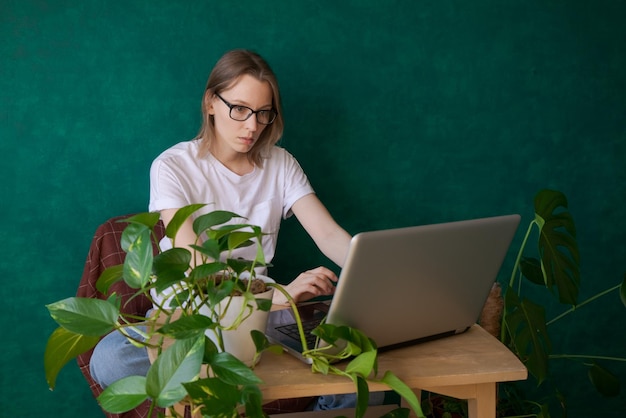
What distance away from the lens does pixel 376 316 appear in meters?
1.25

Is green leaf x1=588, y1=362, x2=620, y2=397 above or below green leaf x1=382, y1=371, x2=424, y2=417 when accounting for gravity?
below

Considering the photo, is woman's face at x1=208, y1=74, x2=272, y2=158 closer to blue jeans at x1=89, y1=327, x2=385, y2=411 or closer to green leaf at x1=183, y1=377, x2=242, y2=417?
blue jeans at x1=89, y1=327, x2=385, y2=411

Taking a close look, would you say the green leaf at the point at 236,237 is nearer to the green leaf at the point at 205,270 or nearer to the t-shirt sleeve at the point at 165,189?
the green leaf at the point at 205,270

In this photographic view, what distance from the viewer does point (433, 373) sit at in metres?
1.24

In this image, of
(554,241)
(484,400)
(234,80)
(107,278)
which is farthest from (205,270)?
(234,80)

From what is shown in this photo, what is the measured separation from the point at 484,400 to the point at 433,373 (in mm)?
134

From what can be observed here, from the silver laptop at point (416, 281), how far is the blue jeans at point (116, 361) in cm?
64

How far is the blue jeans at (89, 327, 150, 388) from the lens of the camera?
6.31ft

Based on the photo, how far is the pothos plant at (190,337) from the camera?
40.4 inches

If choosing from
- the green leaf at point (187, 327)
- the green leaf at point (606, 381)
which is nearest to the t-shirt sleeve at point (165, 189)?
the green leaf at point (187, 327)

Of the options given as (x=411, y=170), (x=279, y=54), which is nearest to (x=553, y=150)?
(x=411, y=170)

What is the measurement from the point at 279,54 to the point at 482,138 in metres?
0.87

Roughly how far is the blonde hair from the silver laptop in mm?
935

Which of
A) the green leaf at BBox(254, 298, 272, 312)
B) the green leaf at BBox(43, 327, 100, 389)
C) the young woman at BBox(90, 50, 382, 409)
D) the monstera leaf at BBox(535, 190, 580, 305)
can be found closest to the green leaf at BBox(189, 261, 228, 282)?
the green leaf at BBox(254, 298, 272, 312)
